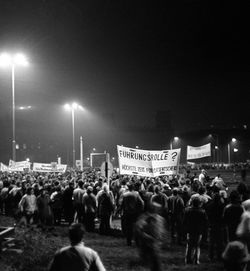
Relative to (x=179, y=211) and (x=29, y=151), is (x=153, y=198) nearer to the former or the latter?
(x=179, y=211)

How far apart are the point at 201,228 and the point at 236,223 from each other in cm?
103

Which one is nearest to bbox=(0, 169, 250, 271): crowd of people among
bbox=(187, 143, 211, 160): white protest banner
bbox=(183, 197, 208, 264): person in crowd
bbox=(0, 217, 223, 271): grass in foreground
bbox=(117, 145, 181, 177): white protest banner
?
bbox=(183, 197, 208, 264): person in crowd

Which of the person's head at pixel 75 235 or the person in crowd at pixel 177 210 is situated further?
the person in crowd at pixel 177 210

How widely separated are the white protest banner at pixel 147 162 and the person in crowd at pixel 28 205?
3665mm

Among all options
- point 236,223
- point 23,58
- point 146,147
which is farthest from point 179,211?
point 146,147

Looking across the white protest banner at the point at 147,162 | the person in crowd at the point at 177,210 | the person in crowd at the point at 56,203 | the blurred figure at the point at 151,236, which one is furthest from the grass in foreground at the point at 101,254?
the white protest banner at the point at 147,162

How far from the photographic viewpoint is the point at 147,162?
1656 centimetres

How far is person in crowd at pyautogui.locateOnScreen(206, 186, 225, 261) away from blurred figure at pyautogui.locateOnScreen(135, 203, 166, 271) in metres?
2.87

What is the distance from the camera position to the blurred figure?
731 cm

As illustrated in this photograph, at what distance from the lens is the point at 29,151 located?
11025 cm

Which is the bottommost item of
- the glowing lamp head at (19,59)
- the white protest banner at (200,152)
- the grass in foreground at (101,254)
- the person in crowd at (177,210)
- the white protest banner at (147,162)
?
the grass in foreground at (101,254)

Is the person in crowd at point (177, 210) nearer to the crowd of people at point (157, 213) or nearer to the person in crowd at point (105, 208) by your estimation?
the crowd of people at point (157, 213)

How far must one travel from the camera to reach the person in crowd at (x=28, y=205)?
13586 mm

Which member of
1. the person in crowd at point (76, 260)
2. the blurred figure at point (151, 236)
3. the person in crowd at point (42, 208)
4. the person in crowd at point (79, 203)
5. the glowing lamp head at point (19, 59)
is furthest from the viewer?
the glowing lamp head at point (19, 59)
